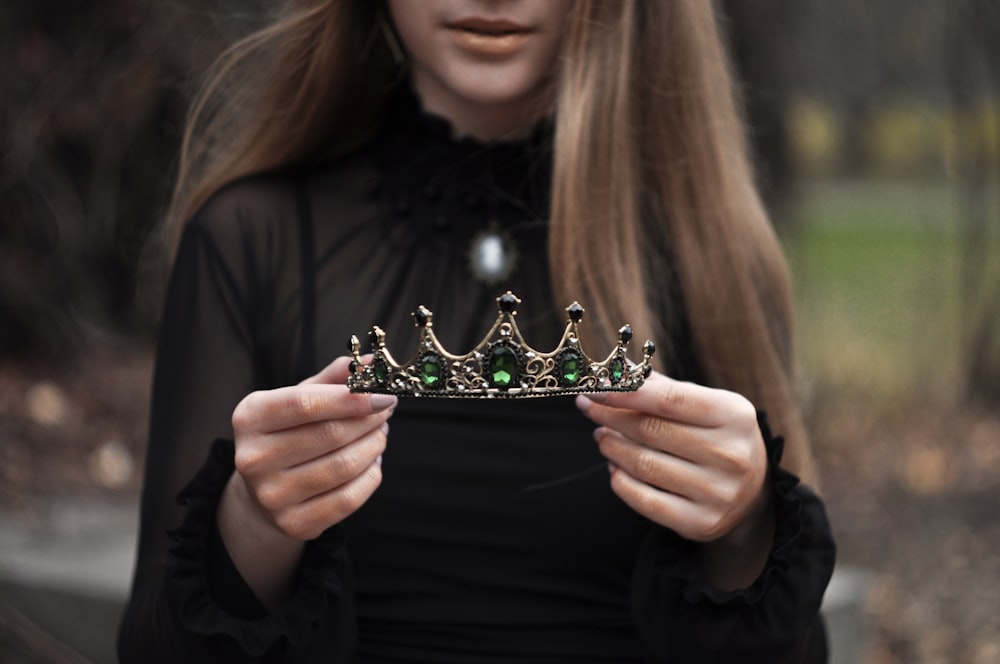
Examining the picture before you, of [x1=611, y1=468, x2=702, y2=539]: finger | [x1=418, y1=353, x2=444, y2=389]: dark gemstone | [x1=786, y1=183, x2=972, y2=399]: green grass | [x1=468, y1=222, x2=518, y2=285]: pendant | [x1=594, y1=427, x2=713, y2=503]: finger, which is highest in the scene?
[x1=468, y1=222, x2=518, y2=285]: pendant

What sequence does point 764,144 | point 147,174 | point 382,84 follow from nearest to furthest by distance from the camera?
point 382,84, point 764,144, point 147,174

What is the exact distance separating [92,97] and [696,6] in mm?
4258

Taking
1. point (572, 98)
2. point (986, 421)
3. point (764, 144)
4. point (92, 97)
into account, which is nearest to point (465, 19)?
point (572, 98)

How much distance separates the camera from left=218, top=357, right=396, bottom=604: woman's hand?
123 cm

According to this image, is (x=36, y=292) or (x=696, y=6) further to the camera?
(x=36, y=292)

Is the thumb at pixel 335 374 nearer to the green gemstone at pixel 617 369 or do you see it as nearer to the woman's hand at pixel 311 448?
the woman's hand at pixel 311 448

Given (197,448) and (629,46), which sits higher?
(629,46)

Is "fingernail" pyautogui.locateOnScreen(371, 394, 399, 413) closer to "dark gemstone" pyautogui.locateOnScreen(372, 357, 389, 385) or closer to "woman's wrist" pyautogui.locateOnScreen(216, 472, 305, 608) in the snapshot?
"dark gemstone" pyautogui.locateOnScreen(372, 357, 389, 385)

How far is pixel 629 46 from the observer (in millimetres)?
1644

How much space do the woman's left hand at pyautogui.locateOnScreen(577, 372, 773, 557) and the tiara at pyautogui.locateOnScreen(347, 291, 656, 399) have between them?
3 cm

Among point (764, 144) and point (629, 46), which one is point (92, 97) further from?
point (629, 46)

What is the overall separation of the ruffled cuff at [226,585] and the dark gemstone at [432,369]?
0.85ft

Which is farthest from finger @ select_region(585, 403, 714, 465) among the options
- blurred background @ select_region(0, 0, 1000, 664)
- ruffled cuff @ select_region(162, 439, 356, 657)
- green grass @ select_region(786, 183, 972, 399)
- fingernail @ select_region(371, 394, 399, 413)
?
blurred background @ select_region(0, 0, 1000, 664)

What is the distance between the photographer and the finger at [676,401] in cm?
130
